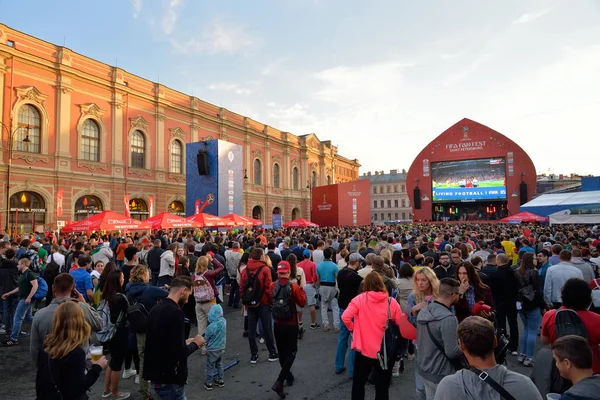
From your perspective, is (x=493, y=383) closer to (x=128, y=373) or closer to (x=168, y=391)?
(x=168, y=391)

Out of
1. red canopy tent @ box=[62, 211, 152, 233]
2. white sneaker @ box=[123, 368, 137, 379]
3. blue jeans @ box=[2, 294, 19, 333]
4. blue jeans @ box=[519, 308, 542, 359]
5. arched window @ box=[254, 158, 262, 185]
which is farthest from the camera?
arched window @ box=[254, 158, 262, 185]

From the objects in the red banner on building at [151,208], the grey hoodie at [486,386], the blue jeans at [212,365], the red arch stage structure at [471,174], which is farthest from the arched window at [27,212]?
the red arch stage structure at [471,174]

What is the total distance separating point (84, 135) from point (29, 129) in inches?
134

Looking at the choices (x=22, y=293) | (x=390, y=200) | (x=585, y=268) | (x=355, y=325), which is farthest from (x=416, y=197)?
(x=390, y=200)

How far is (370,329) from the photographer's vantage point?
12.1 feet

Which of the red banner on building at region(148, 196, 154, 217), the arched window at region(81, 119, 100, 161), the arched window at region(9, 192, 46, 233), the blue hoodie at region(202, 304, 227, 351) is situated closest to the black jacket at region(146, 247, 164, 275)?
the blue hoodie at region(202, 304, 227, 351)

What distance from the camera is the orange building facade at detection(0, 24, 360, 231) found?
66.3 ft

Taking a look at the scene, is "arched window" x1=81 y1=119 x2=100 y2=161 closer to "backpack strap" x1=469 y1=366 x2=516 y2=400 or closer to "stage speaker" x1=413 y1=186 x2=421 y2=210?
"backpack strap" x1=469 y1=366 x2=516 y2=400

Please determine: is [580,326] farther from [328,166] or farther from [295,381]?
[328,166]

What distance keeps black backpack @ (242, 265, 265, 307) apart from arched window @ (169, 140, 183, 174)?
1042 inches

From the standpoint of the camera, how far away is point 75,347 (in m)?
2.69

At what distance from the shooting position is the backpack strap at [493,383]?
1850 mm

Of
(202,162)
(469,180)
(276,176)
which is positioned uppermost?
(276,176)

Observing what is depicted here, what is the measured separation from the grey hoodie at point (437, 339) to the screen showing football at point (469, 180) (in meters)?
37.5
